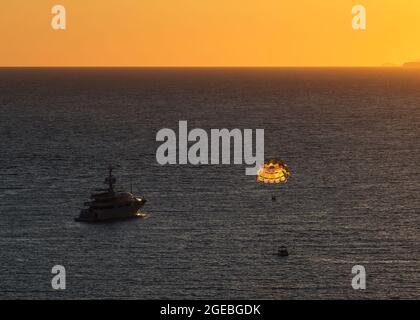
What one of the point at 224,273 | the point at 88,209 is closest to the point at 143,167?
the point at 88,209

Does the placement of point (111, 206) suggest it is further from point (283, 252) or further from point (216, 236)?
point (283, 252)

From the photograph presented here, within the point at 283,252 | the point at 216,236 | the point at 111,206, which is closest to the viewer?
the point at 283,252

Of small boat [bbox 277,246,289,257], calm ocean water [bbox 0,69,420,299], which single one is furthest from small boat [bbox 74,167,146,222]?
small boat [bbox 277,246,289,257]

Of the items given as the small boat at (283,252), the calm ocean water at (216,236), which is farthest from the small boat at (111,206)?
the small boat at (283,252)

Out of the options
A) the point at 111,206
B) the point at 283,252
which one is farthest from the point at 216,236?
the point at 111,206

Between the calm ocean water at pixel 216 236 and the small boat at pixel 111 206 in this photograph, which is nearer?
the calm ocean water at pixel 216 236

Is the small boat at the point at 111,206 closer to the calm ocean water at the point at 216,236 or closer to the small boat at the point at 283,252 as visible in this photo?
the calm ocean water at the point at 216,236

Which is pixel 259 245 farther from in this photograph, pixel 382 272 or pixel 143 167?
pixel 143 167

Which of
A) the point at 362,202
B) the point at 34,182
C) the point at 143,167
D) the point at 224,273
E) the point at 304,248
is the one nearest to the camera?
the point at 224,273
